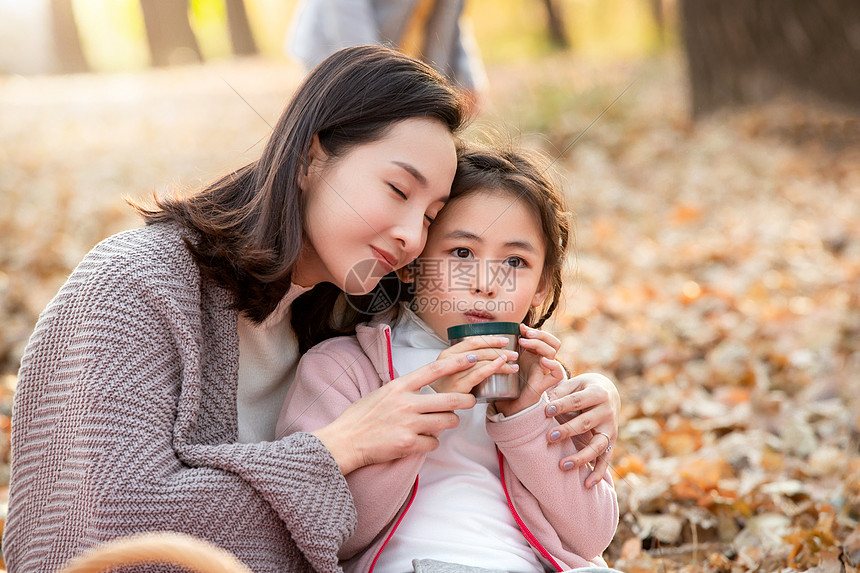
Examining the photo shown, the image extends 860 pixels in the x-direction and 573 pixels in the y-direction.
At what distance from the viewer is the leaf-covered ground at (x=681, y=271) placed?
2666mm

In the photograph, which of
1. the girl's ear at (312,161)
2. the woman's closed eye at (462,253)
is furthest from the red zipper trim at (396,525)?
the girl's ear at (312,161)

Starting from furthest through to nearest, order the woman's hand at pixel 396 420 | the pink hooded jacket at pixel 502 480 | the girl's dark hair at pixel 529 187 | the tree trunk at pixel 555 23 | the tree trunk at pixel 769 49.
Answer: the tree trunk at pixel 555 23, the tree trunk at pixel 769 49, the girl's dark hair at pixel 529 187, the pink hooded jacket at pixel 502 480, the woman's hand at pixel 396 420

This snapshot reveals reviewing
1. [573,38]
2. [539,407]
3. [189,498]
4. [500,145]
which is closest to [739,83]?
[500,145]

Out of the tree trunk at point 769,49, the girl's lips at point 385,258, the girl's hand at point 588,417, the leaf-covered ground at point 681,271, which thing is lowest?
the leaf-covered ground at point 681,271

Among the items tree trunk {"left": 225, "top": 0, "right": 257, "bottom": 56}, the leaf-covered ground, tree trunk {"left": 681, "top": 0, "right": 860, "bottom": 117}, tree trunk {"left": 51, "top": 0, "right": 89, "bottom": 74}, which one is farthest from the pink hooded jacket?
tree trunk {"left": 225, "top": 0, "right": 257, "bottom": 56}

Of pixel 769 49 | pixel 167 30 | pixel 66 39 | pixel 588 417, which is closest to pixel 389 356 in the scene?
pixel 588 417

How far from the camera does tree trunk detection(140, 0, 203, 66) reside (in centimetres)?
1538

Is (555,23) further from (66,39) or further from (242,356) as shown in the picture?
(242,356)

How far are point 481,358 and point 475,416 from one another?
34cm

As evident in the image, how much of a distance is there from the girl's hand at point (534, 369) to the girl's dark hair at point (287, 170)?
0.57m

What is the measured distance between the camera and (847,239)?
4891 millimetres

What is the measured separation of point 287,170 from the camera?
1.88 meters

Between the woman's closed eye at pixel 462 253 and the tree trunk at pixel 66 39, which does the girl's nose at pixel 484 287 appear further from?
the tree trunk at pixel 66 39

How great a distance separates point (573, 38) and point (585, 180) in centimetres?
1354
